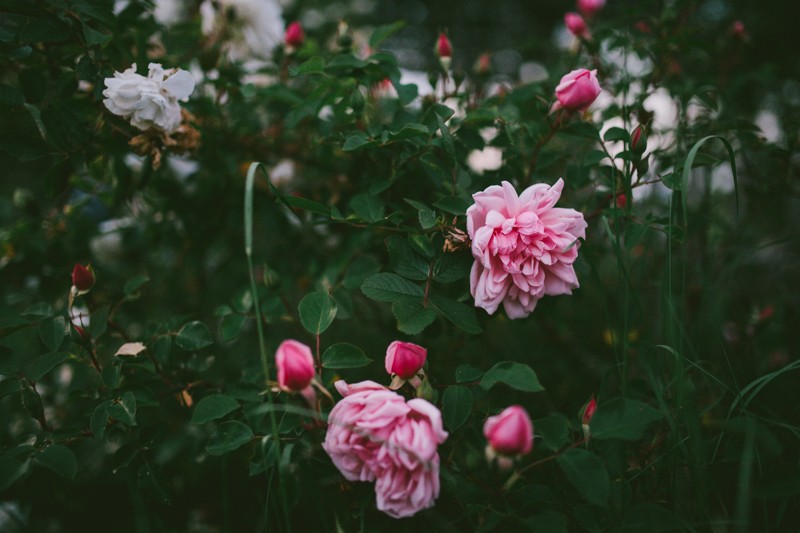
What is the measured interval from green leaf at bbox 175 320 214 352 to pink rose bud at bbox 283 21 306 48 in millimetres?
749

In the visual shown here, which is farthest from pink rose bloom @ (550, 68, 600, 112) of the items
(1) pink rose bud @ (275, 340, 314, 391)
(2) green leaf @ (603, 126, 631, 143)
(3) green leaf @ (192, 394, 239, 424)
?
(3) green leaf @ (192, 394, 239, 424)

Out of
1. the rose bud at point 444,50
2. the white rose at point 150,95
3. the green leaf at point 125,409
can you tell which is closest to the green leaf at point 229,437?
the green leaf at point 125,409

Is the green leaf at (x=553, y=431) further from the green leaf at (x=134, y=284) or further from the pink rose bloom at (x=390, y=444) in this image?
the green leaf at (x=134, y=284)

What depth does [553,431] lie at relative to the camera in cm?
65

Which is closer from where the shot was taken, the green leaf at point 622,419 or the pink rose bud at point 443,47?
the green leaf at point 622,419

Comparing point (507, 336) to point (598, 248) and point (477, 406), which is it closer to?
point (598, 248)

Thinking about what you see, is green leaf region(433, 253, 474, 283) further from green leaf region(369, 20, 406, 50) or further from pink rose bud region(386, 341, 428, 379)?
green leaf region(369, 20, 406, 50)

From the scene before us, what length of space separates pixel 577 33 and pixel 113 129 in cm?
103

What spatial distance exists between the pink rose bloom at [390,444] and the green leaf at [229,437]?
0.16 metres

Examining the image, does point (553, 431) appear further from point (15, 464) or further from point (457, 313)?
point (15, 464)

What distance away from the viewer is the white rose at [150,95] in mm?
840

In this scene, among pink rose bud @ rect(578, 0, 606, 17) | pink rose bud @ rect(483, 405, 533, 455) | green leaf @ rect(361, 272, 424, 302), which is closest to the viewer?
pink rose bud @ rect(483, 405, 533, 455)

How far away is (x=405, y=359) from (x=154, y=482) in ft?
1.45

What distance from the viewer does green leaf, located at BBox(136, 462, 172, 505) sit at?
761 mm
